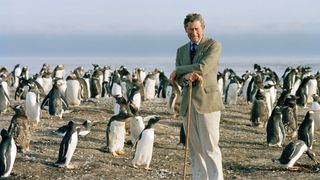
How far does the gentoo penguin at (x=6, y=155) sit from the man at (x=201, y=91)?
3643mm

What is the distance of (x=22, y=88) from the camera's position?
61.4 feet

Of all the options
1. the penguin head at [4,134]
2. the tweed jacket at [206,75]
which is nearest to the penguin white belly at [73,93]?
the penguin head at [4,134]

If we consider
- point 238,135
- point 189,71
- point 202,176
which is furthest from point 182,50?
point 238,135

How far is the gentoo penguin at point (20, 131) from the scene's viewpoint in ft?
31.6

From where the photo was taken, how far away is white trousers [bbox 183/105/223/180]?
536 centimetres

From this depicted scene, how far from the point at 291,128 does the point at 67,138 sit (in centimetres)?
568

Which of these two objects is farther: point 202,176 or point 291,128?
point 291,128

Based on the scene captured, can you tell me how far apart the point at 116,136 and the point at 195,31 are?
497cm

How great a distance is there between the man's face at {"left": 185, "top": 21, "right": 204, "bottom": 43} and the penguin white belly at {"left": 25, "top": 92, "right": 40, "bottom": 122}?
8749 mm

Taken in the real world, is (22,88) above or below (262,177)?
above

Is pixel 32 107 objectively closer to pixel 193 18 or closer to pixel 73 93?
pixel 73 93

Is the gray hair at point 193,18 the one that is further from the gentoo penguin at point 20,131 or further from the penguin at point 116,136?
the gentoo penguin at point 20,131

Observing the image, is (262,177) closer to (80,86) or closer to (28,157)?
(28,157)

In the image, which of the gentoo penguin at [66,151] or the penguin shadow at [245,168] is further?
the penguin shadow at [245,168]
